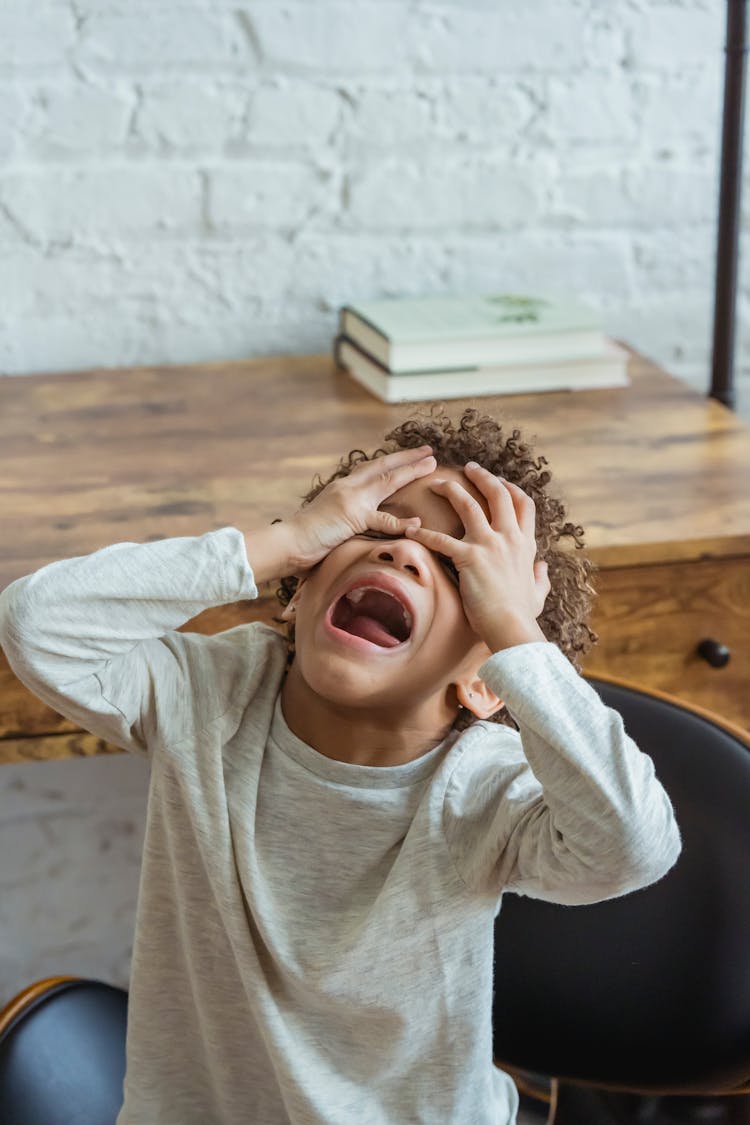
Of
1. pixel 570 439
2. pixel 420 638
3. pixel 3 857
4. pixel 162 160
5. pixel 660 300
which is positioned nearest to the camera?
pixel 420 638

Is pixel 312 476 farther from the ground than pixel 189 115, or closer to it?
closer to it

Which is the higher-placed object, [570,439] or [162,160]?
[162,160]

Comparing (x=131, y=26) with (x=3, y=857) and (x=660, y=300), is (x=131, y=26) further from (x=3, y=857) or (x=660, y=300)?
(x=3, y=857)

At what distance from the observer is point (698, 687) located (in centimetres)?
130

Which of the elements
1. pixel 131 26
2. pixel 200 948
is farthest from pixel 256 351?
pixel 200 948

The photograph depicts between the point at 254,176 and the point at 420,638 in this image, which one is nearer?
the point at 420,638

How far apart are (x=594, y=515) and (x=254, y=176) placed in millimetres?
648

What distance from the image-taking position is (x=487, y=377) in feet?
5.07

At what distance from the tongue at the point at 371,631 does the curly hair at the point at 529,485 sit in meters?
0.10

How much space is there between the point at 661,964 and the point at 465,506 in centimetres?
36

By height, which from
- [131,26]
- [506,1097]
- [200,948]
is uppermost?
[131,26]

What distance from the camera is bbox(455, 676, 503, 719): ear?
0.89m

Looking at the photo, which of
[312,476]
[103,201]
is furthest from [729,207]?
[103,201]

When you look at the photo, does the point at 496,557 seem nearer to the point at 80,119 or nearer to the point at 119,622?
the point at 119,622
